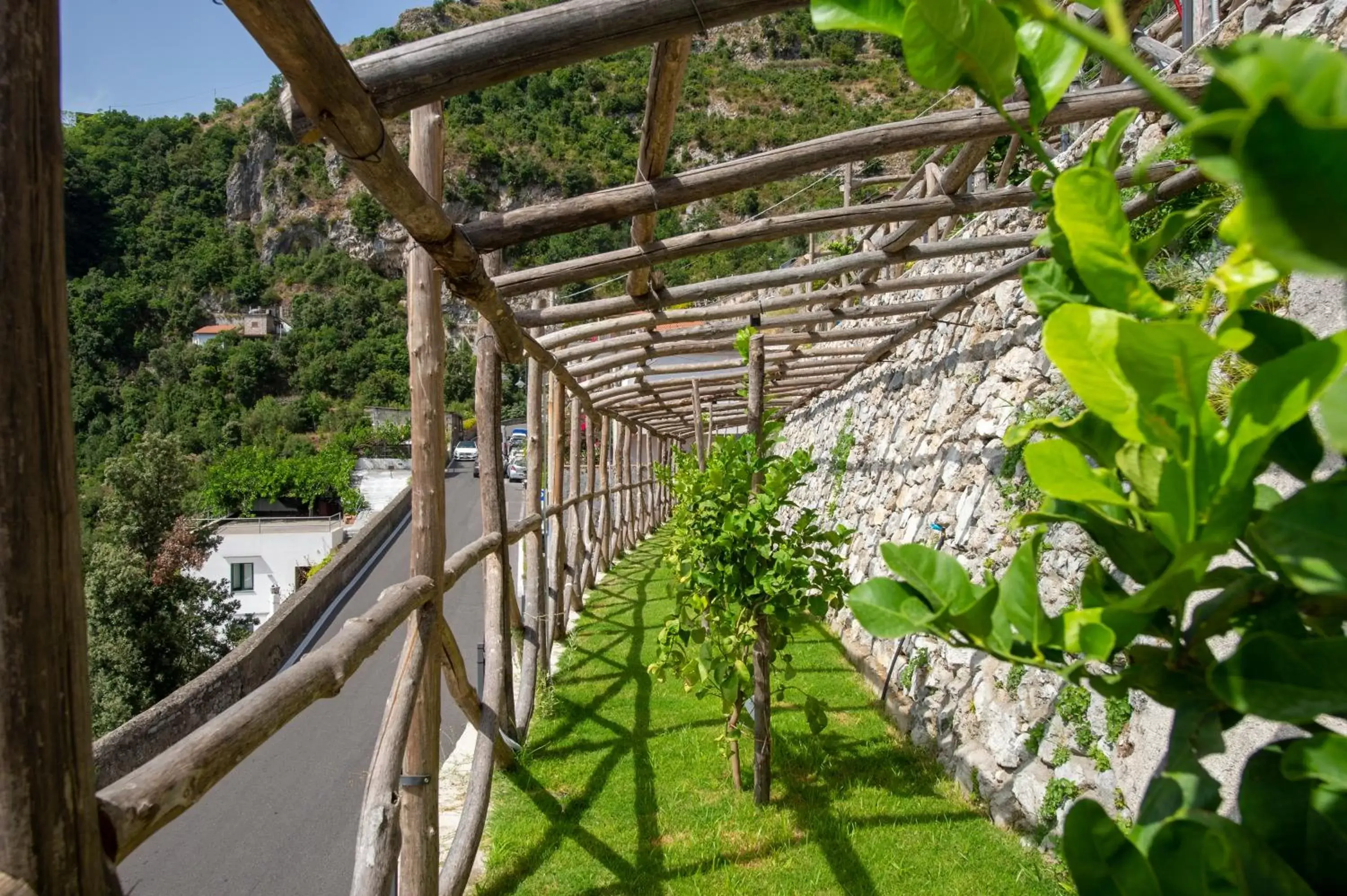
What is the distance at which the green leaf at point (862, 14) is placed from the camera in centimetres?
50

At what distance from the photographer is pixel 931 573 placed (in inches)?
21.9

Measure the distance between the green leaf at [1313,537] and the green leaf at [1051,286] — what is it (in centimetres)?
18

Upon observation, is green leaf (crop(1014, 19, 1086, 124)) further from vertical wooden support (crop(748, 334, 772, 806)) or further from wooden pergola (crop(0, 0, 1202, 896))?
vertical wooden support (crop(748, 334, 772, 806))

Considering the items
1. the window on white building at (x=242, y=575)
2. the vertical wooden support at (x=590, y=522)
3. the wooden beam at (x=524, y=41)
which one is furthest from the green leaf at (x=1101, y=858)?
the window on white building at (x=242, y=575)

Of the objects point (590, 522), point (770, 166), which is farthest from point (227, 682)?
point (770, 166)

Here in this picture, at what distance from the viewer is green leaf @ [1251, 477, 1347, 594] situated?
1.37ft

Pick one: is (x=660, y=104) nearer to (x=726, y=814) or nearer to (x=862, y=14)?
→ (x=862, y=14)

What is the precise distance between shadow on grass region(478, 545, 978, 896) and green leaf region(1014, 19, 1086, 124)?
2959mm

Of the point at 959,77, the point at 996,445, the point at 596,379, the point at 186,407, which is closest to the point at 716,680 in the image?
the point at 996,445

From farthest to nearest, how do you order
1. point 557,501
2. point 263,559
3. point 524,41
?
point 263,559 < point 557,501 < point 524,41

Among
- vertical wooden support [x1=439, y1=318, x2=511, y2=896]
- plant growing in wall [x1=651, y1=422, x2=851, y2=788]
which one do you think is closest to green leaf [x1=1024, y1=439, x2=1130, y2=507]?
plant growing in wall [x1=651, y1=422, x2=851, y2=788]

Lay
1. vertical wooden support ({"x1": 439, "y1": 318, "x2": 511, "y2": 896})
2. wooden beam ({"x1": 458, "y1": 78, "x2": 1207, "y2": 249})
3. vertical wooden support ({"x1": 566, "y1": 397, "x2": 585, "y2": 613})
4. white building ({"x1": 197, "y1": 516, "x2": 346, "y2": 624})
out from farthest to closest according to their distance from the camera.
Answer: white building ({"x1": 197, "y1": 516, "x2": 346, "y2": 624}) → vertical wooden support ({"x1": 566, "y1": 397, "x2": 585, "y2": 613}) → vertical wooden support ({"x1": 439, "y1": 318, "x2": 511, "y2": 896}) → wooden beam ({"x1": 458, "y1": 78, "x2": 1207, "y2": 249})

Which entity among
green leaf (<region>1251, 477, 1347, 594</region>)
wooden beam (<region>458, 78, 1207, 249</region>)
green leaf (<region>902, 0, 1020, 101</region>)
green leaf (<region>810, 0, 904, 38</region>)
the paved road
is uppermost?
wooden beam (<region>458, 78, 1207, 249</region>)

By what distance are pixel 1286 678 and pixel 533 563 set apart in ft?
18.3
